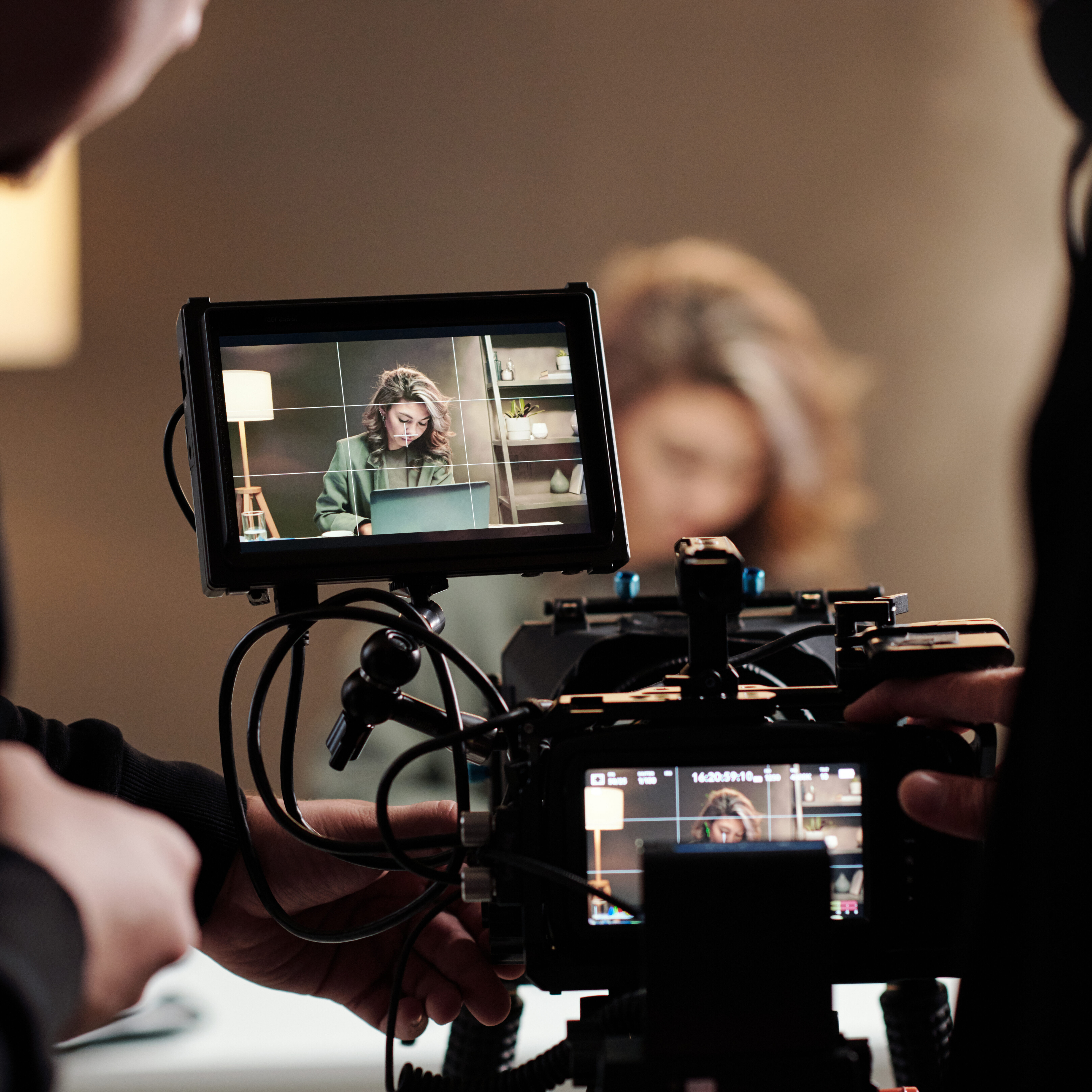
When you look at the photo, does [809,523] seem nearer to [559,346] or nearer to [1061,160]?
[1061,160]

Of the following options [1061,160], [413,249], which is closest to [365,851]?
[413,249]

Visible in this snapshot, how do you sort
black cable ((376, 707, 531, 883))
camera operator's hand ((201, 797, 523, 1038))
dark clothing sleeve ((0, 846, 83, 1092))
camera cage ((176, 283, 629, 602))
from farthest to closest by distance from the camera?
1. camera operator's hand ((201, 797, 523, 1038))
2. camera cage ((176, 283, 629, 602))
3. black cable ((376, 707, 531, 883))
4. dark clothing sleeve ((0, 846, 83, 1092))

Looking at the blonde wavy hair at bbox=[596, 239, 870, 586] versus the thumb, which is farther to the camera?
the blonde wavy hair at bbox=[596, 239, 870, 586]

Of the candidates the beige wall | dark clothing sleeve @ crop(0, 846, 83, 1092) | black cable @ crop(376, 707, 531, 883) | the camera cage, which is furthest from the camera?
the beige wall

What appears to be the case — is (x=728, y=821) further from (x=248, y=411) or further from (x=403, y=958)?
(x=248, y=411)

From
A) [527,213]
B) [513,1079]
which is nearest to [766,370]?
[527,213]

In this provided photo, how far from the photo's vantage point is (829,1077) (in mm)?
425

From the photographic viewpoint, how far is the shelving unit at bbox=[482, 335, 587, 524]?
2.26ft

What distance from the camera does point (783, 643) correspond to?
25.0 inches

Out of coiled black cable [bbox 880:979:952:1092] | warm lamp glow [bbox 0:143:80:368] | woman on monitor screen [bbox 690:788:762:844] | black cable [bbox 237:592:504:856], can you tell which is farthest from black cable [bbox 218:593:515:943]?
warm lamp glow [bbox 0:143:80:368]

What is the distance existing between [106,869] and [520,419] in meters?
0.42

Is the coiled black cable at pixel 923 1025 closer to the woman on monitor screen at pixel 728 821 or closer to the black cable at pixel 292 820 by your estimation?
the woman on monitor screen at pixel 728 821

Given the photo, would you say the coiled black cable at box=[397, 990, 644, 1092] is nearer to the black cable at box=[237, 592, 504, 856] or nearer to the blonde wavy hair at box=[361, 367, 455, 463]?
the black cable at box=[237, 592, 504, 856]

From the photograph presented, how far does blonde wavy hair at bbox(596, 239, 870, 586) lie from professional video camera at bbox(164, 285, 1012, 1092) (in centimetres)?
136
